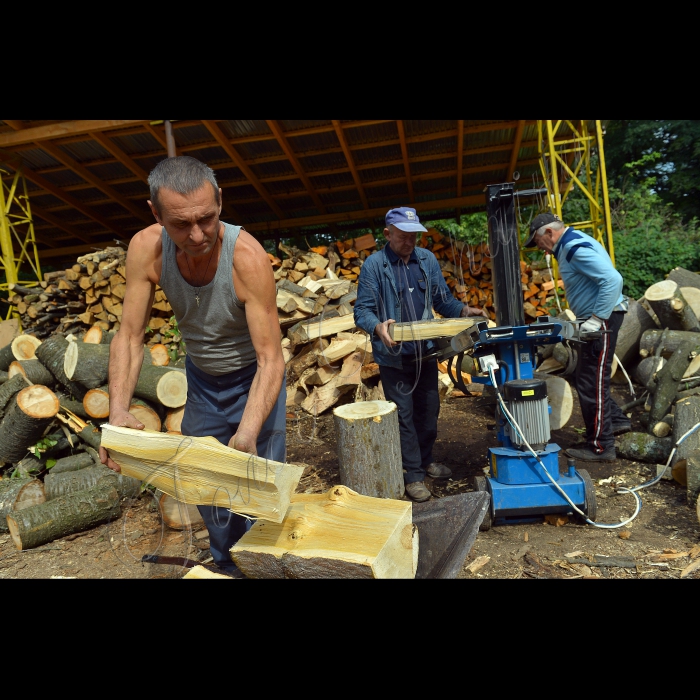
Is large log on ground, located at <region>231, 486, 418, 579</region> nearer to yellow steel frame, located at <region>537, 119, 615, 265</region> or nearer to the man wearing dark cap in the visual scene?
the man wearing dark cap

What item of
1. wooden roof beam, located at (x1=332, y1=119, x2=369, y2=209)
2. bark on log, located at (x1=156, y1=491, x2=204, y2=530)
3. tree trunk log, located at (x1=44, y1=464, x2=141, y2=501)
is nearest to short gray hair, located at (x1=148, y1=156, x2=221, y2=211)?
bark on log, located at (x1=156, y1=491, x2=204, y2=530)

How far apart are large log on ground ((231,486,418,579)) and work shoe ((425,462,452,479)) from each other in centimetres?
194

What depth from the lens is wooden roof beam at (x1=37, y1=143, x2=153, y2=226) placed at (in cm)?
826

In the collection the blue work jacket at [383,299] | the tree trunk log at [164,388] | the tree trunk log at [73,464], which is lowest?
the tree trunk log at [73,464]

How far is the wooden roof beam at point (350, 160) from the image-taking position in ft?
25.5

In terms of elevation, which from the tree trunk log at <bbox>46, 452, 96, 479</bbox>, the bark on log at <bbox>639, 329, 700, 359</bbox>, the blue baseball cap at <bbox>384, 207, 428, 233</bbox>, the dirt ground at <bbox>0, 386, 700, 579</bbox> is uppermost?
the blue baseball cap at <bbox>384, 207, 428, 233</bbox>

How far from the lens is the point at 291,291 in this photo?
665 centimetres

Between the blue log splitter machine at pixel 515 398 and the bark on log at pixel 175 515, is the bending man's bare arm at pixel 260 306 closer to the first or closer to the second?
the blue log splitter machine at pixel 515 398

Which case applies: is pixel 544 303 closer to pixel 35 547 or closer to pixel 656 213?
pixel 35 547

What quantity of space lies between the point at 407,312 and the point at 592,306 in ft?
4.78

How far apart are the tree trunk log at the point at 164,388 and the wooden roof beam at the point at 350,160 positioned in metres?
4.87

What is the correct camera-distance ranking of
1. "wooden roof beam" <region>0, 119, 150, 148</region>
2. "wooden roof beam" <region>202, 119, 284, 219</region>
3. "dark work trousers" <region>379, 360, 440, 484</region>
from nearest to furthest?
"dark work trousers" <region>379, 360, 440, 484</region> → "wooden roof beam" <region>0, 119, 150, 148</region> → "wooden roof beam" <region>202, 119, 284, 219</region>

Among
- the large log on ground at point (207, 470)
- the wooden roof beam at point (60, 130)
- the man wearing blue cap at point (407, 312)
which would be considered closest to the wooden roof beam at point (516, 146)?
the man wearing blue cap at point (407, 312)

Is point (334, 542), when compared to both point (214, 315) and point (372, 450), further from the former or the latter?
point (372, 450)
